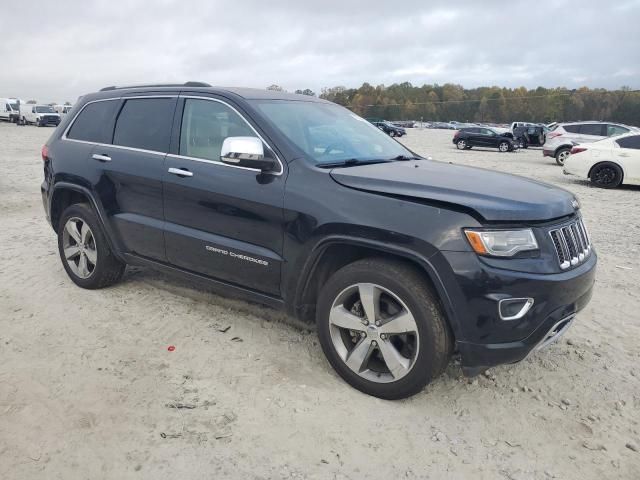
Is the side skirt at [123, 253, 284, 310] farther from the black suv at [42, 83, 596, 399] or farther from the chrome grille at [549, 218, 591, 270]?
the chrome grille at [549, 218, 591, 270]

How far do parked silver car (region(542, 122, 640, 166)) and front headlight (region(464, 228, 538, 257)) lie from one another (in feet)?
56.3

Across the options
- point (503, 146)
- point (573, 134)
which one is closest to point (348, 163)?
point (573, 134)

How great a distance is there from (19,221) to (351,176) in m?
6.43

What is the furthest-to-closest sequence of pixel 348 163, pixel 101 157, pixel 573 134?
pixel 573 134 → pixel 101 157 → pixel 348 163

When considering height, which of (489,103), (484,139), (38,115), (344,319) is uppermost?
(489,103)

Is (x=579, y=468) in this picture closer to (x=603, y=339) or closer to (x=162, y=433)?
(x=603, y=339)

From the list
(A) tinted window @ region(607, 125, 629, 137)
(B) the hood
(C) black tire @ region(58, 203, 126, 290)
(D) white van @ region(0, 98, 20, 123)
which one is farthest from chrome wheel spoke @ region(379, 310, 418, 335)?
(D) white van @ region(0, 98, 20, 123)

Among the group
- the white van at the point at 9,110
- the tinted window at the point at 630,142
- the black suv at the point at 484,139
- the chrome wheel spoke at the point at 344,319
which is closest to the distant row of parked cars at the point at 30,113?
the white van at the point at 9,110

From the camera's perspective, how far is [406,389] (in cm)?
299

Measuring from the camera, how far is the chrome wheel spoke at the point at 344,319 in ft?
10.2

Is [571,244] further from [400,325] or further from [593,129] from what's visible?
[593,129]

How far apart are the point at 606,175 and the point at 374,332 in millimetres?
11713

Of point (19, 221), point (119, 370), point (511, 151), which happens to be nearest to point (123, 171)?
point (119, 370)

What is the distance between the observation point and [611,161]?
12383 mm
